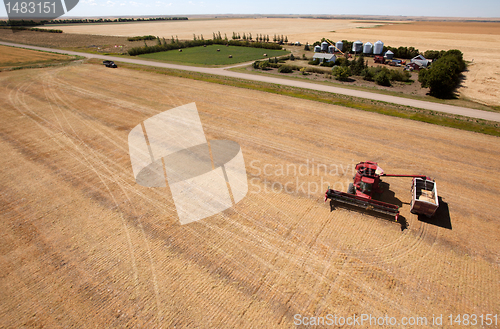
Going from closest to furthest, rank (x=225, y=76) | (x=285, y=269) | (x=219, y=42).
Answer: (x=285, y=269)
(x=225, y=76)
(x=219, y=42)

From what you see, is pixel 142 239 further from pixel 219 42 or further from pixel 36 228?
pixel 219 42

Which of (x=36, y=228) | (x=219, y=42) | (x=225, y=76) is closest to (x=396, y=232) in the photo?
(x=36, y=228)

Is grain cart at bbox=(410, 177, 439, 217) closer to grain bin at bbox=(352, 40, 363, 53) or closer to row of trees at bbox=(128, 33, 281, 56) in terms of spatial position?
grain bin at bbox=(352, 40, 363, 53)

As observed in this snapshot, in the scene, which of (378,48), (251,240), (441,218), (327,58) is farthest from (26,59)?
(378,48)

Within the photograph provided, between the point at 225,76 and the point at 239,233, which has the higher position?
the point at 225,76

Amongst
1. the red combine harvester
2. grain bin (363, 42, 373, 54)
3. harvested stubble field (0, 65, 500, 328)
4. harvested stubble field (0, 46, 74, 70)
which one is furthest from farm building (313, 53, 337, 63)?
harvested stubble field (0, 46, 74, 70)

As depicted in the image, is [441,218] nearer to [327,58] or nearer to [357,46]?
[327,58]
